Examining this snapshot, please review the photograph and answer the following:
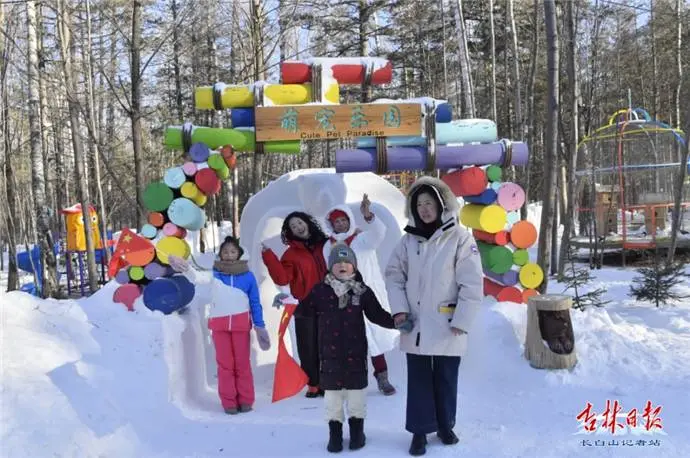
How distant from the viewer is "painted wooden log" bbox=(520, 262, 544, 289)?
19.9 ft

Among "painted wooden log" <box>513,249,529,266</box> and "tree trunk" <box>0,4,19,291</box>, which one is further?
"tree trunk" <box>0,4,19,291</box>

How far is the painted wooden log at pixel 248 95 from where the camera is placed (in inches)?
224

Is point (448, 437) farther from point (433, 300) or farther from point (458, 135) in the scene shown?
point (458, 135)

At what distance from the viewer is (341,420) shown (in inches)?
143

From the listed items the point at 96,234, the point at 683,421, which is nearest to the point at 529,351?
the point at 683,421

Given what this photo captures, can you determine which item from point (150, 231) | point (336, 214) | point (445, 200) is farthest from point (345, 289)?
point (150, 231)

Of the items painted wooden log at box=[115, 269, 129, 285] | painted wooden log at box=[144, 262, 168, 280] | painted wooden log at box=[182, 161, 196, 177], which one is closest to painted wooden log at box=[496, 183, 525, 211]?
painted wooden log at box=[182, 161, 196, 177]

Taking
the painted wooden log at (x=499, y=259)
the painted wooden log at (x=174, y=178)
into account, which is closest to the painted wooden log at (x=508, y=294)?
the painted wooden log at (x=499, y=259)

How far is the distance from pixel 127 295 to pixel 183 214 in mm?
963

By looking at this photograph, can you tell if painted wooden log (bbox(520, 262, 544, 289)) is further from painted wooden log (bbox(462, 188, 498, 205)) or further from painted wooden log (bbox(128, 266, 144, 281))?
painted wooden log (bbox(128, 266, 144, 281))

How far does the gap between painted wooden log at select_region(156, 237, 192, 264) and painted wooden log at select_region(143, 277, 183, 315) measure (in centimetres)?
34

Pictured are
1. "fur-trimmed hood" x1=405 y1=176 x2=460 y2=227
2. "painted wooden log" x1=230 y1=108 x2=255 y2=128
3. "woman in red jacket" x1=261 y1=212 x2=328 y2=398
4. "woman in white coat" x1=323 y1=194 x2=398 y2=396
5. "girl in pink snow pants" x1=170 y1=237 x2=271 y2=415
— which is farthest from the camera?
"painted wooden log" x1=230 y1=108 x2=255 y2=128

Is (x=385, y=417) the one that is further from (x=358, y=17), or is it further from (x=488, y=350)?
(x=358, y=17)

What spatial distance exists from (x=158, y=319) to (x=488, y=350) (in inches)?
120
